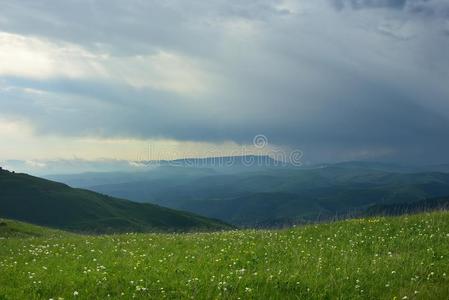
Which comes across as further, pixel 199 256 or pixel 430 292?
pixel 199 256

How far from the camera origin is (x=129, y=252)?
781 inches

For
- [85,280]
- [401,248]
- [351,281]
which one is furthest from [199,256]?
[401,248]

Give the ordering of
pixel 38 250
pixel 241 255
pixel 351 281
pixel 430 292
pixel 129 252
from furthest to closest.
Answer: pixel 38 250 → pixel 129 252 → pixel 241 255 → pixel 351 281 → pixel 430 292

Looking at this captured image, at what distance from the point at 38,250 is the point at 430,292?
17.0 m

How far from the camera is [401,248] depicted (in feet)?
60.6

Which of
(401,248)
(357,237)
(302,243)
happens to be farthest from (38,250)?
(401,248)

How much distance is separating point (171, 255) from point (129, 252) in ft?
8.03

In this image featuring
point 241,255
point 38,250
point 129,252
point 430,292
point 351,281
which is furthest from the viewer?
point 38,250

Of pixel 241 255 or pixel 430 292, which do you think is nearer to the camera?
pixel 430 292

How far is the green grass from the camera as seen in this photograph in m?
12.9

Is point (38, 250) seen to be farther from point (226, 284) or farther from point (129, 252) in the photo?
point (226, 284)

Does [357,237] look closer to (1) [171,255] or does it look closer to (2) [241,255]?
(2) [241,255]

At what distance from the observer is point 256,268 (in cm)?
1564

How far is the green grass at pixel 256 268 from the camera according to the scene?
1288 cm
